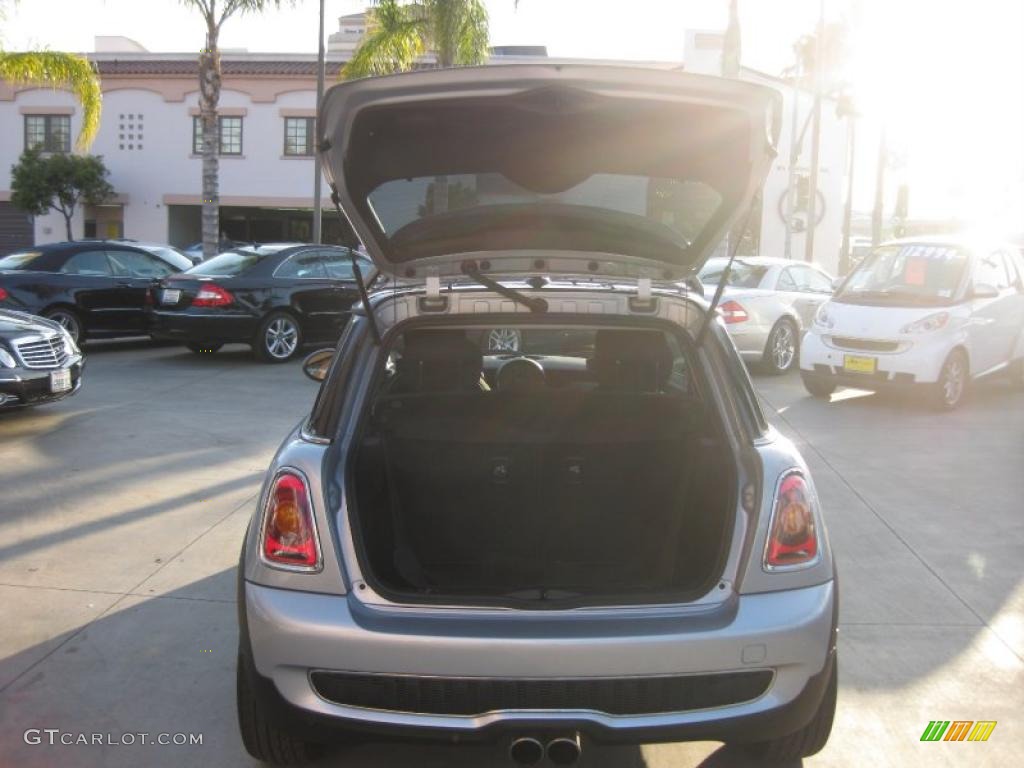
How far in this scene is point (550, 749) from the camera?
2.75 meters

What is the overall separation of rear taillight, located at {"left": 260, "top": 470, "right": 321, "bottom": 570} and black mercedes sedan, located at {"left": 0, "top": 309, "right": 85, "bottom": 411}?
20.0 ft

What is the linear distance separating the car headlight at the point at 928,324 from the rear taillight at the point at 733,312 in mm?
2138

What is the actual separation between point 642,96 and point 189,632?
2834 mm

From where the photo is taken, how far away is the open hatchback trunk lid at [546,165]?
3.24m

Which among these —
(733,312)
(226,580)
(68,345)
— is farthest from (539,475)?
(733,312)

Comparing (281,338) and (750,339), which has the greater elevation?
(750,339)

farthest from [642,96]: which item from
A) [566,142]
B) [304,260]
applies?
[304,260]

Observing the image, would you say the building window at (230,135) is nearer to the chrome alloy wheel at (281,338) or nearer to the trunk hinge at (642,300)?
the chrome alloy wheel at (281,338)

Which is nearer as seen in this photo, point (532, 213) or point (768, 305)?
point (532, 213)

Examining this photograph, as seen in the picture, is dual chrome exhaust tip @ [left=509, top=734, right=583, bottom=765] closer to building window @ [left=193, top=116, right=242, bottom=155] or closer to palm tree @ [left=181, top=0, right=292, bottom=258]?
palm tree @ [left=181, top=0, right=292, bottom=258]

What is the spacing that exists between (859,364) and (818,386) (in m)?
0.72

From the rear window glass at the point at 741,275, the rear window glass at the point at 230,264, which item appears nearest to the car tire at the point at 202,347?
the rear window glass at the point at 230,264

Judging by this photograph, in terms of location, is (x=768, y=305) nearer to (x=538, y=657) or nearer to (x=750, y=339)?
(x=750, y=339)

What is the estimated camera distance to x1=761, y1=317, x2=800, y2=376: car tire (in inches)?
492
